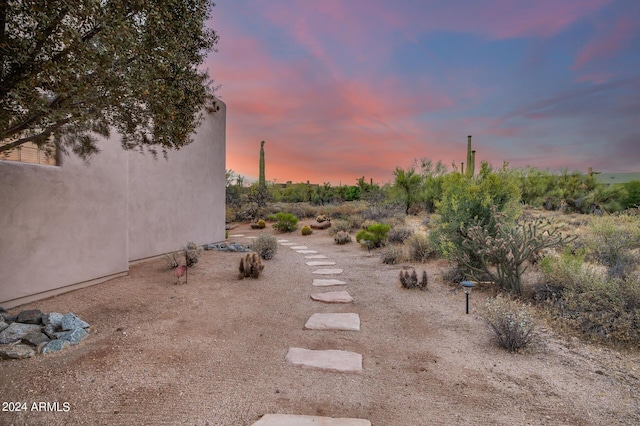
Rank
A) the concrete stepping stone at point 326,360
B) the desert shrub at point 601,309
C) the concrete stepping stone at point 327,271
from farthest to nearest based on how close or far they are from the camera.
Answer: the concrete stepping stone at point 327,271
the desert shrub at point 601,309
the concrete stepping stone at point 326,360

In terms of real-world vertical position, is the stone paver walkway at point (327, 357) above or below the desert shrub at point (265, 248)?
below

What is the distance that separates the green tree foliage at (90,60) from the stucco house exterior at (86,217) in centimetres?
158

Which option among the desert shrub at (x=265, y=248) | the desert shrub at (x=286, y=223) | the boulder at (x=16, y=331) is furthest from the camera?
the desert shrub at (x=286, y=223)

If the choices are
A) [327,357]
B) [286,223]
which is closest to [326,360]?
[327,357]

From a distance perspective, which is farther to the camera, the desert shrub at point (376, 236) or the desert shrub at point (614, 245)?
the desert shrub at point (376, 236)

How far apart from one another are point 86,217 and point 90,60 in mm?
3821

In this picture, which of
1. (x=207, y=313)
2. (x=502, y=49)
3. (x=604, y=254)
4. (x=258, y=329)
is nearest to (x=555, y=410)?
(x=258, y=329)

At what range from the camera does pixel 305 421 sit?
7.12 feet

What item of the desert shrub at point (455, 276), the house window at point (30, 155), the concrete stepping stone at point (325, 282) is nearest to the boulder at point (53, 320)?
the house window at point (30, 155)

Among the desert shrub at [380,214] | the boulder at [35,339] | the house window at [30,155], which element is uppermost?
the house window at [30,155]

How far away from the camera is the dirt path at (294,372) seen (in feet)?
7.57

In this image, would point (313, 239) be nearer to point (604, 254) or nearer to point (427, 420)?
point (604, 254)

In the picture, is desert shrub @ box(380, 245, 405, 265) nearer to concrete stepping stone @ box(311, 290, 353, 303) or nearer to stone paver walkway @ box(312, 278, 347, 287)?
stone paver walkway @ box(312, 278, 347, 287)

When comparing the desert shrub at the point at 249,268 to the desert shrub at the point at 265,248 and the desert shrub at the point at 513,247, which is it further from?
the desert shrub at the point at 513,247
